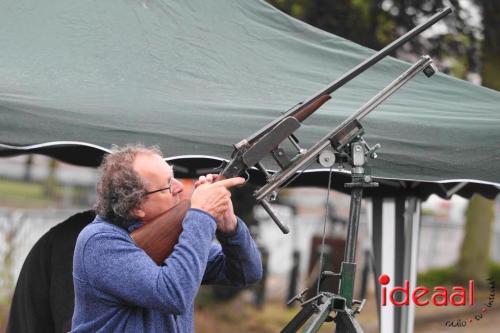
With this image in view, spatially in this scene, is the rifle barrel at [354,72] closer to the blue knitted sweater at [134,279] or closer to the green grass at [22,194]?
the blue knitted sweater at [134,279]

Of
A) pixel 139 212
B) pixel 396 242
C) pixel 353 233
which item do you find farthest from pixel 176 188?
pixel 396 242

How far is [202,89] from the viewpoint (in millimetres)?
3938

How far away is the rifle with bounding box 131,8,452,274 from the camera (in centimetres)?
260

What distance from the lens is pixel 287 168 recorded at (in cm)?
294

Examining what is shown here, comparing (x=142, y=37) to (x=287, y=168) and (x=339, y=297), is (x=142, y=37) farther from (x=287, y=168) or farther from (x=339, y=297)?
(x=339, y=297)

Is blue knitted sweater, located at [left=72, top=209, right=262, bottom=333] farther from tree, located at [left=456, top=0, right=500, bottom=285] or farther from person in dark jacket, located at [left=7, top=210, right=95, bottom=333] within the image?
tree, located at [left=456, top=0, right=500, bottom=285]

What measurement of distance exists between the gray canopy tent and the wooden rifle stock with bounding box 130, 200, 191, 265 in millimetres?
978

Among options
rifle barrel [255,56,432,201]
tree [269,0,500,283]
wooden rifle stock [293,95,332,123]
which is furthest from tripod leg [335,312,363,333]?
tree [269,0,500,283]

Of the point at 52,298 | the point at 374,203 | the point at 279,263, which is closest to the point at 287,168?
the point at 52,298

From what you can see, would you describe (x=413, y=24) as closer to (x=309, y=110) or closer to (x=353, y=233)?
(x=309, y=110)

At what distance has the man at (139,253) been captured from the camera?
247cm

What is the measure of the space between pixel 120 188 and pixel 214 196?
0.30m

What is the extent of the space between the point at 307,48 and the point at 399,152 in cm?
99

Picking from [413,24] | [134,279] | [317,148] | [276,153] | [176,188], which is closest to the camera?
[134,279]
